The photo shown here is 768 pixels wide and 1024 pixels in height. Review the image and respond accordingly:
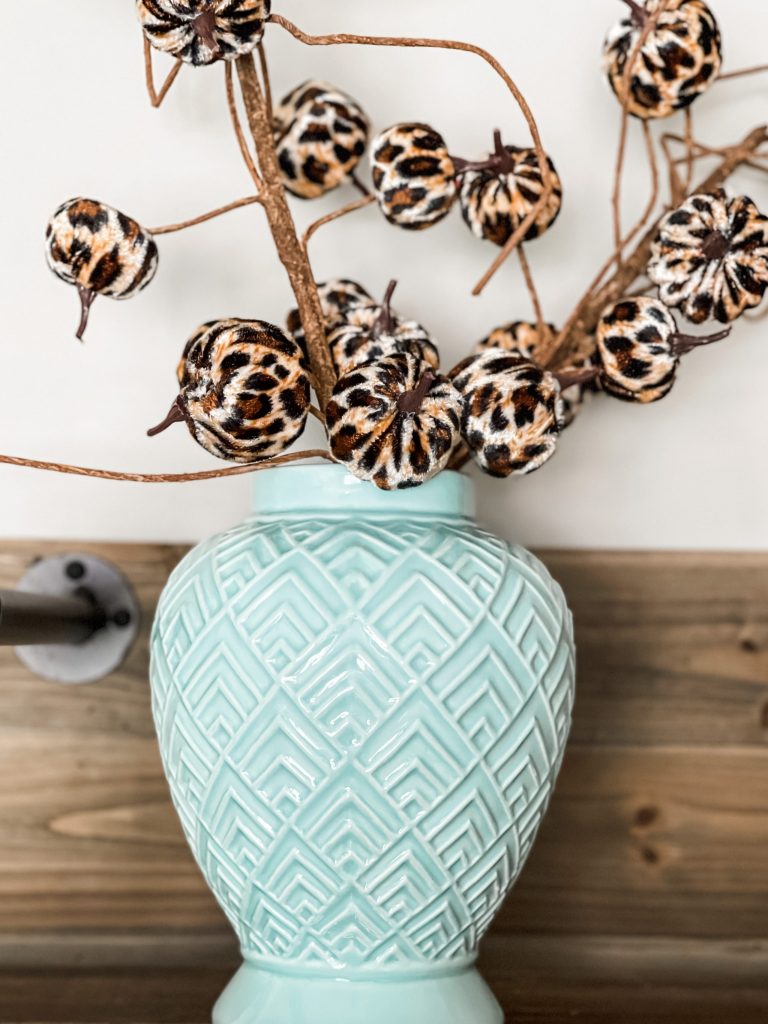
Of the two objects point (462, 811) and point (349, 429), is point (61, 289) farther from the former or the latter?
point (462, 811)

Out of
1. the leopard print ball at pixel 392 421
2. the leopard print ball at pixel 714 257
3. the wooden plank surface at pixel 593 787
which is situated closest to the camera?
the leopard print ball at pixel 392 421

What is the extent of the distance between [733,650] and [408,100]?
1.60 ft

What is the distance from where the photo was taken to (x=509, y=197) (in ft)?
2.37

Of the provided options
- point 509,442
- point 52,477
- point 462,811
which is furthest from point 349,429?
point 52,477

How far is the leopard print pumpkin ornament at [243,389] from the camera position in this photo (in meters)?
0.59

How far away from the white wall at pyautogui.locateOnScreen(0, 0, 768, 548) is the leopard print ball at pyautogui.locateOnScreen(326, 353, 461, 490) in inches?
10.3

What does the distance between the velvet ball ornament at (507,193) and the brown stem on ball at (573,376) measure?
119 millimetres

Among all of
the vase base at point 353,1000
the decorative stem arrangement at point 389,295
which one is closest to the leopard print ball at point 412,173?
the decorative stem arrangement at point 389,295

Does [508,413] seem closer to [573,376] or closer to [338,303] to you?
[573,376]

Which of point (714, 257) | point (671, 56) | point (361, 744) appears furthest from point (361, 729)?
point (671, 56)

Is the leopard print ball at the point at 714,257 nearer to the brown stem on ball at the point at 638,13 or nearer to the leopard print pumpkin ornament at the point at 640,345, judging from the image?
the leopard print pumpkin ornament at the point at 640,345

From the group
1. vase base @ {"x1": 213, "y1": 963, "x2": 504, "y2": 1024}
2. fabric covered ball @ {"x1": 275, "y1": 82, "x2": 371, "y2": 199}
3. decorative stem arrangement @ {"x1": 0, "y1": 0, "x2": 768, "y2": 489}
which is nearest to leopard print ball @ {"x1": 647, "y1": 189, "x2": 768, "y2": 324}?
decorative stem arrangement @ {"x1": 0, "y1": 0, "x2": 768, "y2": 489}

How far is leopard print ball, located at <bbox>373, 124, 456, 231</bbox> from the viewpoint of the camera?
0.69m

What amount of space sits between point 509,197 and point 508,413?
0.19 m
